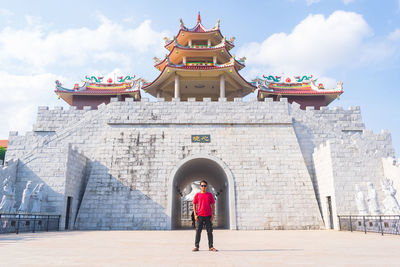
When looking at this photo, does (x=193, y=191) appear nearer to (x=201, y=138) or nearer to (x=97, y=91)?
(x=97, y=91)

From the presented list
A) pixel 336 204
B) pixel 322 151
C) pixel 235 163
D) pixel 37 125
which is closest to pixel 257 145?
pixel 235 163

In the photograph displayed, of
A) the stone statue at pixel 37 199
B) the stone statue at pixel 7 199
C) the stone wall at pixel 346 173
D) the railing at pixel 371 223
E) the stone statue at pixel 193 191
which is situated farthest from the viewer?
the stone statue at pixel 193 191

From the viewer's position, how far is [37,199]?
13.3m

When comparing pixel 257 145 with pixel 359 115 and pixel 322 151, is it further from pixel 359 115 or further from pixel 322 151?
pixel 359 115

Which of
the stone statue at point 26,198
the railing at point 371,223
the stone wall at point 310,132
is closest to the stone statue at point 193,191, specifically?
the stone wall at point 310,132

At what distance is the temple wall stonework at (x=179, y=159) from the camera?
571 inches

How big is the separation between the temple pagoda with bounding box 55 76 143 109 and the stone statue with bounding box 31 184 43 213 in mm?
13712

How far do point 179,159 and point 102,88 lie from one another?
14.4 metres

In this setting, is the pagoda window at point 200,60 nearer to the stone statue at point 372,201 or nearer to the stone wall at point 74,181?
the stone wall at point 74,181

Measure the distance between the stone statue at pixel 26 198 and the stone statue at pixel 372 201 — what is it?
15730mm

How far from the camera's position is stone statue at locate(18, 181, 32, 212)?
42.5 feet

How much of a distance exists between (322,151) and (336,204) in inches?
122

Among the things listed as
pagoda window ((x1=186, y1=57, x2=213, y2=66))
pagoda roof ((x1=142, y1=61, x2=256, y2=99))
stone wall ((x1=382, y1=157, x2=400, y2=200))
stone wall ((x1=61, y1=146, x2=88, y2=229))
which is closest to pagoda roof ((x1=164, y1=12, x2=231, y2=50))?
pagoda window ((x1=186, y1=57, x2=213, y2=66))

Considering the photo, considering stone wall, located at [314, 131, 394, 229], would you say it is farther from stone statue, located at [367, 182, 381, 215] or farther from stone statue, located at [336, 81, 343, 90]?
stone statue, located at [336, 81, 343, 90]
